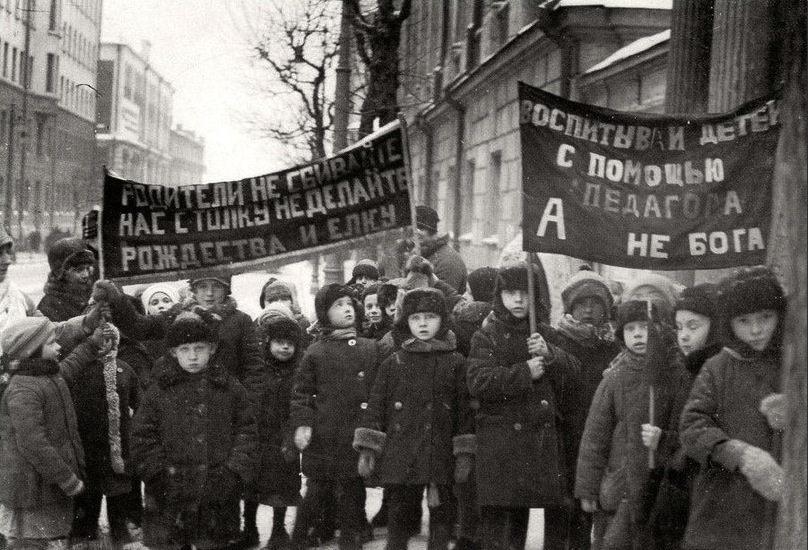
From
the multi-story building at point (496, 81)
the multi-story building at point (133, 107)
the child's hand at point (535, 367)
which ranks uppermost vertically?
the multi-story building at point (133, 107)

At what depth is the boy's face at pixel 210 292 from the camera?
23.4ft

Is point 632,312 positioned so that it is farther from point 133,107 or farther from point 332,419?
point 133,107

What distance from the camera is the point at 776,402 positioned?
4707 millimetres

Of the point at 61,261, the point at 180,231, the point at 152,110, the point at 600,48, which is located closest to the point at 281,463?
the point at 180,231

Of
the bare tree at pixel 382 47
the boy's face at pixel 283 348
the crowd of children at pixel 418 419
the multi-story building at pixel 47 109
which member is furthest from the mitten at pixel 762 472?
the multi-story building at pixel 47 109

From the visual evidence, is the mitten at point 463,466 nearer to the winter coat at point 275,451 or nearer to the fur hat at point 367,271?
the winter coat at point 275,451

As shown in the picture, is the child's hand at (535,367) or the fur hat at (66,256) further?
the fur hat at (66,256)

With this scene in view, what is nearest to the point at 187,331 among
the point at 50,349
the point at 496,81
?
the point at 50,349

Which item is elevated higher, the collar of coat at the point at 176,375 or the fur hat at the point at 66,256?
the fur hat at the point at 66,256

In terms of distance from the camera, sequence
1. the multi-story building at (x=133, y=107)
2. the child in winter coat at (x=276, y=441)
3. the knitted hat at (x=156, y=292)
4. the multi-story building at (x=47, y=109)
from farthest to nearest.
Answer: the multi-story building at (x=133, y=107)
the multi-story building at (x=47, y=109)
the knitted hat at (x=156, y=292)
the child in winter coat at (x=276, y=441)

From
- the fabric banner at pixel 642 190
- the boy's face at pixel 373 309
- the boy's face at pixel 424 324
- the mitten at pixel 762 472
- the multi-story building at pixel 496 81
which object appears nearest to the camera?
the mitten at pixel 762 472

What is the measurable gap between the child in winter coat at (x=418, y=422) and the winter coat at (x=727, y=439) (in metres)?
1.45

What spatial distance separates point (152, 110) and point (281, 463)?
7331 centimetres

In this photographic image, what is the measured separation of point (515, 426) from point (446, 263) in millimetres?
2876
